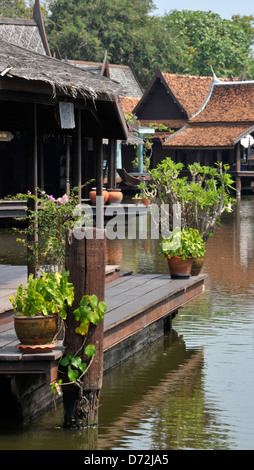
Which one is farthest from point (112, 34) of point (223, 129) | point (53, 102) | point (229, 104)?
point (53, 102)

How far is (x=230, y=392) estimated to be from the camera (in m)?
9.23

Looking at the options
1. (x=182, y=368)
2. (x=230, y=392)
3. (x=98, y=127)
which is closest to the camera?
(x=230, y=392)

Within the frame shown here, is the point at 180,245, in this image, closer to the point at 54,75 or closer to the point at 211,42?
the point at 54,75

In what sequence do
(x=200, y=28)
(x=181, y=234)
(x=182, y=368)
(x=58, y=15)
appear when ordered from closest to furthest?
(x=182, y=368) < (x=181, y=234) < (x=58, y=15) < (x=200, y=28)

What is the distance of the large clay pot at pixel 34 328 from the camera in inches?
293

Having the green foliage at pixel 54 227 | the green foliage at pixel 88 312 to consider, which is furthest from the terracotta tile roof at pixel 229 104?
the green foliage at pixel 88 312

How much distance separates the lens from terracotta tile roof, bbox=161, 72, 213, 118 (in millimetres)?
48981

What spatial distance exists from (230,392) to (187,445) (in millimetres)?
1601

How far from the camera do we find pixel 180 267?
12250 mm

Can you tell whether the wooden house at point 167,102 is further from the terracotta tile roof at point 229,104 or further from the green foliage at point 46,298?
the green foliage at point 46,298

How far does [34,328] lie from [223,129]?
128ft
